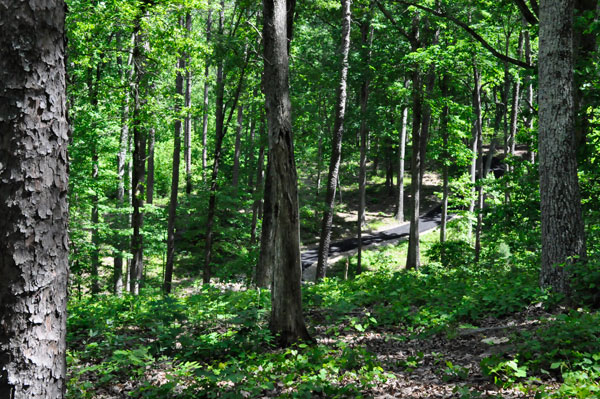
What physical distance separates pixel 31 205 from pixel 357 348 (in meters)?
4.40

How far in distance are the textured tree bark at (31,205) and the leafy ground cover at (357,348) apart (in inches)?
80.6

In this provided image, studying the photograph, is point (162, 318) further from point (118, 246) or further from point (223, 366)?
point (118, 246)

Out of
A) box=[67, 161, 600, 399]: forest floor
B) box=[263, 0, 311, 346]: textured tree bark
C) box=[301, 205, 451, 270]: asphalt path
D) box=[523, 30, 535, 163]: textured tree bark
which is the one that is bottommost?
box=[301, 205, 451, 270]: asphalt path

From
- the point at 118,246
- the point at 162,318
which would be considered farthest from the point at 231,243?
the point at 162,318

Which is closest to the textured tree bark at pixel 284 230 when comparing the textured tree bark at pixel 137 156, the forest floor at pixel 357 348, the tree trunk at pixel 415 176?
the forest floor at pixel 357 348

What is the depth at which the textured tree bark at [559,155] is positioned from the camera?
246 inches

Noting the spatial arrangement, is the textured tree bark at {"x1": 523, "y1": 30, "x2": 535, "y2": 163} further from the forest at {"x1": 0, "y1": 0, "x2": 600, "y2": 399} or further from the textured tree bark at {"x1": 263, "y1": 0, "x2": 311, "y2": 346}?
the textured tree bark at {"x1": 263, "y1": 0, "x2": 311, "y2": 346}

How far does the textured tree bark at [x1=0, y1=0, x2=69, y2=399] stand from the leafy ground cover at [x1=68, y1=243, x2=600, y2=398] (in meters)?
2.05

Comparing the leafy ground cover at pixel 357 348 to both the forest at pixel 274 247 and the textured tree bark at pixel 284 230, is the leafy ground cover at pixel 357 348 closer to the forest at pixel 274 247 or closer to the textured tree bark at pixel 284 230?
the forest at pixel 274 247

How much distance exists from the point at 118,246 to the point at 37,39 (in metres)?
13.2

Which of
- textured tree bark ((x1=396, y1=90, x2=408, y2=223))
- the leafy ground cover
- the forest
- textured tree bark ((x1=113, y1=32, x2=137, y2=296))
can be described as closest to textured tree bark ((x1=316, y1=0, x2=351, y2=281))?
the forest

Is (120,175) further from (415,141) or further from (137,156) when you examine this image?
(415,141)

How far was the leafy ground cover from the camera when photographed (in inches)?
171

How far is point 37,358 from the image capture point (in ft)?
8.09
